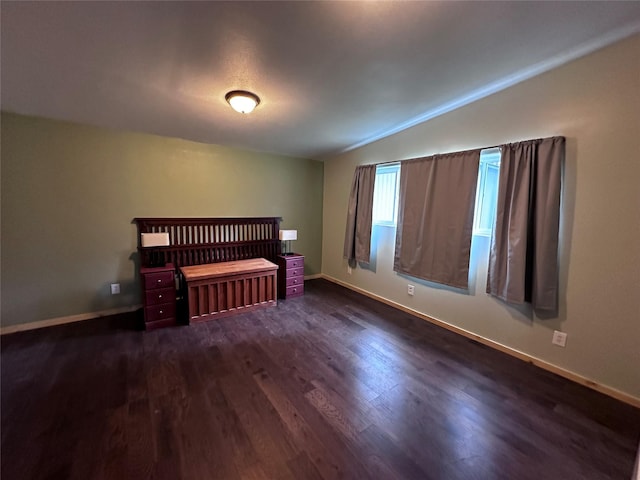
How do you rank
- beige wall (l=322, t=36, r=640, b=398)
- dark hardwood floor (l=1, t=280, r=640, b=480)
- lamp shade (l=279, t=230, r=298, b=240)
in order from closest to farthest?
1. dark hardwood floor (l=1, t=280, r=640, b=480)
2. beige wall (l=322, t=36, r=640, b=398)
3. lamp shade (l=279, t=230, r=298, b=240)

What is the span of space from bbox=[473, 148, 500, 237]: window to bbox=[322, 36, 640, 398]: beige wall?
184 mm

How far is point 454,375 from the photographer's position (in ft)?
6.75

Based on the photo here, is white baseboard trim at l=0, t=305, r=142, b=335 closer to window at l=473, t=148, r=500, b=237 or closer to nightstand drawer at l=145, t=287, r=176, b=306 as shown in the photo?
nightstand drawer at l=145, t=287, r=176, b=306

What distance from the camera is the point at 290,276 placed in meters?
3.84

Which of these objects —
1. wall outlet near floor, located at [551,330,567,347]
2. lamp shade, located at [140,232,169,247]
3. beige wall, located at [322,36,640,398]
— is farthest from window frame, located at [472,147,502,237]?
lamp shade, located at [140,232,169,247]

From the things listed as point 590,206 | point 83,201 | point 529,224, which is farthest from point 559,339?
point 83,201

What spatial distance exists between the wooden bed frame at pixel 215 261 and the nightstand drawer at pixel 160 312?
166 millimetres

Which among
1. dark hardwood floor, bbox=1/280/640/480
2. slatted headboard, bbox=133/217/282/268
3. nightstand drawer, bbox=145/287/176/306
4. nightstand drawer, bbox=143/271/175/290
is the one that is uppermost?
slatted headboard, bbox=133/217/282/268

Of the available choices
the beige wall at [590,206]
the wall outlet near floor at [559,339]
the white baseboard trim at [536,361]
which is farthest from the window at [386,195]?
the wall outlet near floor at [559,339]

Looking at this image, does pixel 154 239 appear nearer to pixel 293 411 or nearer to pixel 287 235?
pixel 287 235

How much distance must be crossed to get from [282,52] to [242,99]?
659mm

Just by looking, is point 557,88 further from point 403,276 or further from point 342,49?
point 403,276

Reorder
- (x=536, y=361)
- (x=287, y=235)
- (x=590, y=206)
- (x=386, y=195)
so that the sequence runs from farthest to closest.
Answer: (x=287, y=235)
(x=386, y=195)
(x=536, y=361)
(x=590, y=206)

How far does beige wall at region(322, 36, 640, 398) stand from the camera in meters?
1.73
